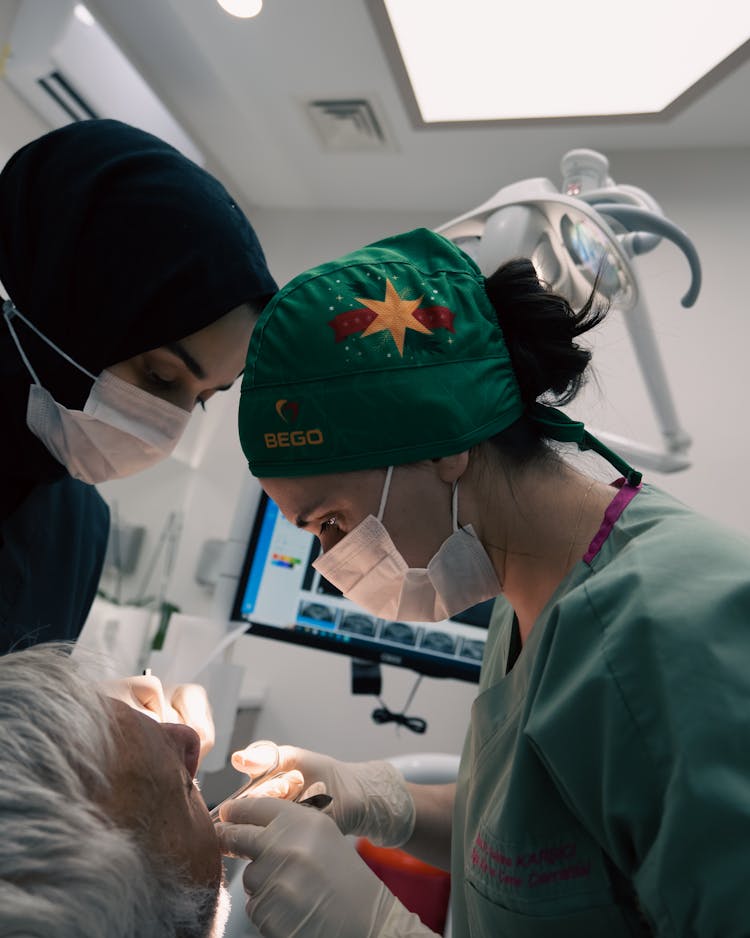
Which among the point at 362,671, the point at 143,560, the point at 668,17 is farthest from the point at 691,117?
the point at 143,560

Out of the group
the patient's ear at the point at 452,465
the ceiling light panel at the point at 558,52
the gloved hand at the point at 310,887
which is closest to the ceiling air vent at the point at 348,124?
the ceiling light panel at the point at 558,52

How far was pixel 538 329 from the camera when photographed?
1021mm

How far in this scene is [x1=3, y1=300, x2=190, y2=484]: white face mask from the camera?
1229 millimetres

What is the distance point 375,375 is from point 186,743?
0.58 m

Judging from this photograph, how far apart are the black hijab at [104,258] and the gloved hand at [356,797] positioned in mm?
702

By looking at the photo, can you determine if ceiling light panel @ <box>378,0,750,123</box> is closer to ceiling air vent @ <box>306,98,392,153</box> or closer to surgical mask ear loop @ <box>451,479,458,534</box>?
ceiling air vent @ <box>306,98,392,153</box>

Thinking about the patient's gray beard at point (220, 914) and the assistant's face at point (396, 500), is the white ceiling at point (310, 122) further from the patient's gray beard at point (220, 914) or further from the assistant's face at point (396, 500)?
the patient's gray beard at point (220, 914)

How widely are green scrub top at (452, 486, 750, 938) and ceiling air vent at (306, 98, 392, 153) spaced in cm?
206

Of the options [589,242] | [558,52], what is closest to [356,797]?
[589,242]

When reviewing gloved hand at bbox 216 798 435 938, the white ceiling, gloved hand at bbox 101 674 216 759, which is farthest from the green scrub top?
the white ceiling

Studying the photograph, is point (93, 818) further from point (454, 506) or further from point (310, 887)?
point (454, 506)

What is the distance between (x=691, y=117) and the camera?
2330 mm

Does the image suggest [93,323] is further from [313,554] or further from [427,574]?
[313,554]

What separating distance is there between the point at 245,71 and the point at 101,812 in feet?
7.60
